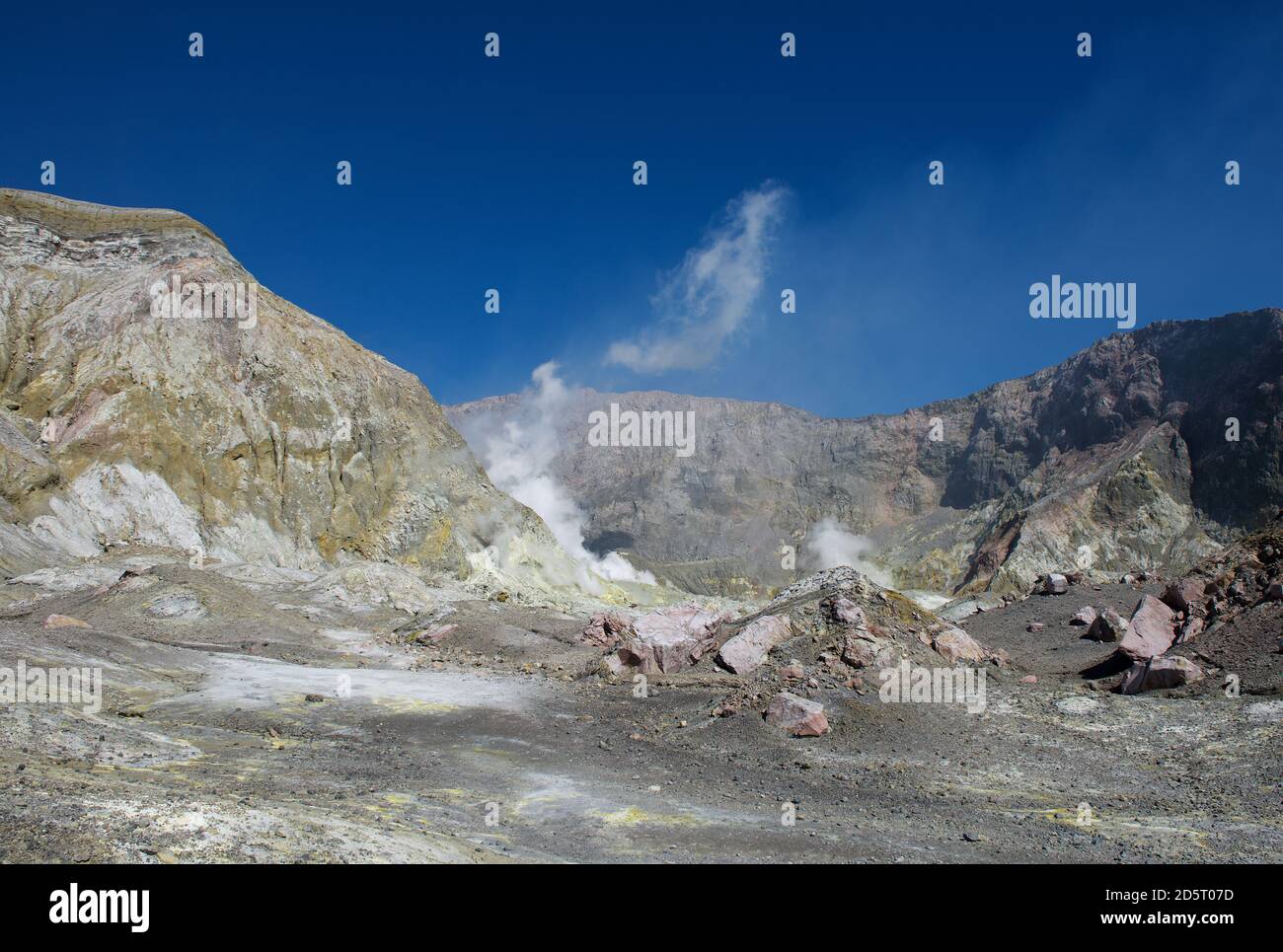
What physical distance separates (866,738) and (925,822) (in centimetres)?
395

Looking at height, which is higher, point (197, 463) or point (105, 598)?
point (197, 463)

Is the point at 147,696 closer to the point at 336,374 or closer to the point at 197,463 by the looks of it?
the point at 197,463

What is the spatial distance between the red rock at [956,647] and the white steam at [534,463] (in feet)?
297

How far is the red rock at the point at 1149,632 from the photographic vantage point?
1628 centimetres

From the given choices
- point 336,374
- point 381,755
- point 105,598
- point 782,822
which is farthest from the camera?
point 336,374

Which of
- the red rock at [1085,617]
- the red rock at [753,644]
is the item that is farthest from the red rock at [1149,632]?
the red rock at [753,644]

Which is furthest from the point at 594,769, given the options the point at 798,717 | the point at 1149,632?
the point at 1149,632

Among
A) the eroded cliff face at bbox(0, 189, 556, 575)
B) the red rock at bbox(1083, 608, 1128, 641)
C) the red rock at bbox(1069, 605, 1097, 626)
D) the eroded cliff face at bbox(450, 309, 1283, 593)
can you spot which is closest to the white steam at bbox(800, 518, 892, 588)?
the eroded cliff face at bbox(450, 309, 1283, 593)

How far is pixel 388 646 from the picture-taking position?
23.8 meters

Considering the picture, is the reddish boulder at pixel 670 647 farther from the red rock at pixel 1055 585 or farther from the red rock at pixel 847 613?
the red rock at pixel 1055 585

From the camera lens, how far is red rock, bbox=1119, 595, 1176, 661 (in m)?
16.3

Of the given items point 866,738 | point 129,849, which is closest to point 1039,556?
point 866,738

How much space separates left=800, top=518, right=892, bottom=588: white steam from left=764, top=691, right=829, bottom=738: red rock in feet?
300

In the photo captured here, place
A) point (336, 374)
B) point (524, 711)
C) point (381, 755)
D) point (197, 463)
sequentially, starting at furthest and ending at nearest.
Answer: point (336, 374) < point (197, 463) < point (524, 711) < point (381, 755)
